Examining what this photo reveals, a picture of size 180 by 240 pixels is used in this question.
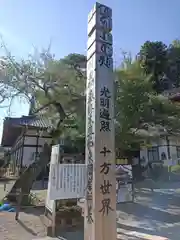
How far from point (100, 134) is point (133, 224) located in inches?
142

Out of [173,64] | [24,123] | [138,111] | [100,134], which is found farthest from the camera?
[173,64]

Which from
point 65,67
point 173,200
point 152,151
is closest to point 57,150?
point 65,67

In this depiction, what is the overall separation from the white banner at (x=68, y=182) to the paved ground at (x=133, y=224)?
1.49 metres

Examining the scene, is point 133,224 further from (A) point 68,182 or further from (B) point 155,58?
(B) point 155,58

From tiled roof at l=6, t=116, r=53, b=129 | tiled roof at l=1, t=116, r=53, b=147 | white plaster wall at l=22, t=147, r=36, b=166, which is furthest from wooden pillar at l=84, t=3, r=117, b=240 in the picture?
white plaster wall at l=22, t=147, r=36, b=166

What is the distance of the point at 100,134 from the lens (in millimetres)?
3924

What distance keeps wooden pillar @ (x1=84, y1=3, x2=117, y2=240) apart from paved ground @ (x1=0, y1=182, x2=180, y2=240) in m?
1.10

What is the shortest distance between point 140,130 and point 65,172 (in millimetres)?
6797

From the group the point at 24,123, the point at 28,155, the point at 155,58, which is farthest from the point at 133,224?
the point at 155,58

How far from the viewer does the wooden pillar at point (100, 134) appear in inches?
146

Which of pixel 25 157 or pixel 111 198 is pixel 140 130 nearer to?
pixel 111 198

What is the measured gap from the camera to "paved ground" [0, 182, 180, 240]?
525cm

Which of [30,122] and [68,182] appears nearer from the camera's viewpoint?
[68,182]

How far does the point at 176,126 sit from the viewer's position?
36.2ft
